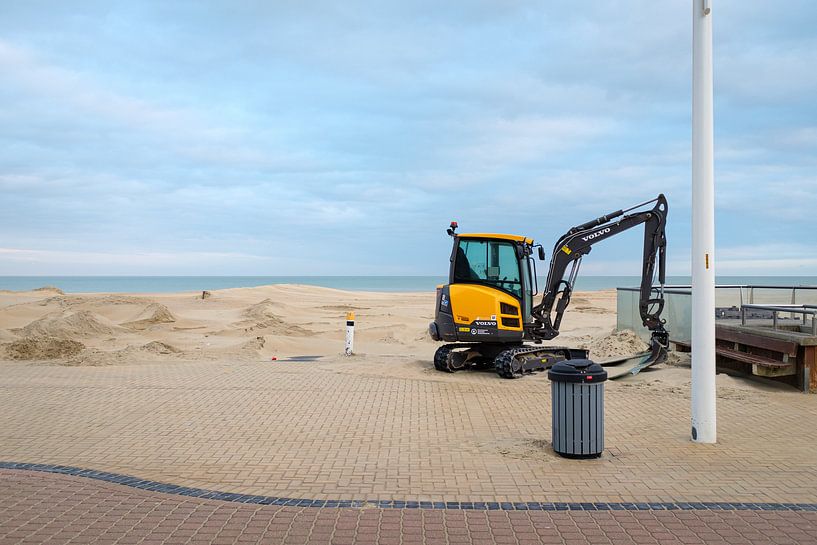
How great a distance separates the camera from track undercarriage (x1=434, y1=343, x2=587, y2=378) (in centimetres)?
1416

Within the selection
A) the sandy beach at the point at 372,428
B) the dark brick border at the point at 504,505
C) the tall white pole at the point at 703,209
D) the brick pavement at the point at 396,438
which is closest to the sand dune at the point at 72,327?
the sandy beach at the point at 372,428

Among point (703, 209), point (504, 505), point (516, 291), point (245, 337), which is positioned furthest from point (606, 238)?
point (245, 337)

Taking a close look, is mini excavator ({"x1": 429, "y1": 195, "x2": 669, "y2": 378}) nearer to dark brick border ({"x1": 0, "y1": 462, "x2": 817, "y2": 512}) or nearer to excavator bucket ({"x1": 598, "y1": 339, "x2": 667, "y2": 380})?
excavator bucket ({"x1": 598, "y1": 339, "x2": 667, "y2": 380})

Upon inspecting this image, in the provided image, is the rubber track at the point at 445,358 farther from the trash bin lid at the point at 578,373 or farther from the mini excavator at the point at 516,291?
the trash bin lid at the point at 578,373

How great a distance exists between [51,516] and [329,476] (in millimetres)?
2472

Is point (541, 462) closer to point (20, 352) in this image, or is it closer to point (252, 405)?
point (252, 405)

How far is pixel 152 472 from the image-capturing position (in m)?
7.32

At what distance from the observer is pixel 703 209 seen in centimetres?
847

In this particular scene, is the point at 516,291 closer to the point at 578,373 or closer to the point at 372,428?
the point at 372,428

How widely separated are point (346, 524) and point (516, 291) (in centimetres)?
935

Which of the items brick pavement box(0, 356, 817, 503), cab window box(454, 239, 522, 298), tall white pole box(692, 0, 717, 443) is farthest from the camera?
cab window box(454, 239, 522, 298)

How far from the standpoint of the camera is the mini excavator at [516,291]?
14.3m

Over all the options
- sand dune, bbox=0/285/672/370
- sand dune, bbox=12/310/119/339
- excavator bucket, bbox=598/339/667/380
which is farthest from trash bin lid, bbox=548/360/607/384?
sand dune, bbox=12/310/119/339

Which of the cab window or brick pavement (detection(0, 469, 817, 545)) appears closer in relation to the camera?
brick pavement (detection(0, 469, 817, 545))
